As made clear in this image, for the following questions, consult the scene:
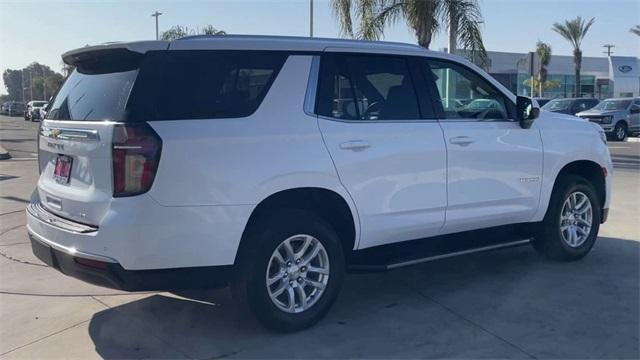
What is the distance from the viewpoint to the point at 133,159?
13.0 ft

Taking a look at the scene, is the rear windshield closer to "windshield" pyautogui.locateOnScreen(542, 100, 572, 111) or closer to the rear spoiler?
the rear spoiler

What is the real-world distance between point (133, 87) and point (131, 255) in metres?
1.05

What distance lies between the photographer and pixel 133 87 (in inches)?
161

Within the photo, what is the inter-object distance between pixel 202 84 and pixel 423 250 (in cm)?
232

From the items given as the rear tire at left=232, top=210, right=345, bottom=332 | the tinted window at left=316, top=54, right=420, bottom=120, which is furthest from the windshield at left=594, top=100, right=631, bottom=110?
the rear tire at left=232, top=210, right=345, bottom=332

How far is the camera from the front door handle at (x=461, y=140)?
Result: 17.5 feet

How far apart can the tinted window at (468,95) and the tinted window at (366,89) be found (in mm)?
385

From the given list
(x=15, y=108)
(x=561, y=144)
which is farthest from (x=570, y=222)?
(x=15, y=108)

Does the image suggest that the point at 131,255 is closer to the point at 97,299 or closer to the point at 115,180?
the point at 115,180

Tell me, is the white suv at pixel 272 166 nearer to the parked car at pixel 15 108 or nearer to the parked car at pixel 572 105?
the parked car at pixel 572 105

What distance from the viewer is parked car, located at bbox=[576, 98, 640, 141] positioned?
24672 millimetres

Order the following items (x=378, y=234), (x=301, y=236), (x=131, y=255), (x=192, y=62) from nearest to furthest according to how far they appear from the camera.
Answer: (x=131, y=255), (x=192, y=62), (x=301, y=236), (x=378, y=234)

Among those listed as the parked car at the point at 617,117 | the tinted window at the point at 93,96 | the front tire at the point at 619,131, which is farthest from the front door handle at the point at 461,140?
the front tire at the point at 619,131

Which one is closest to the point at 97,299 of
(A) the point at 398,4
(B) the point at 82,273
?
(B) the point at 82,273
